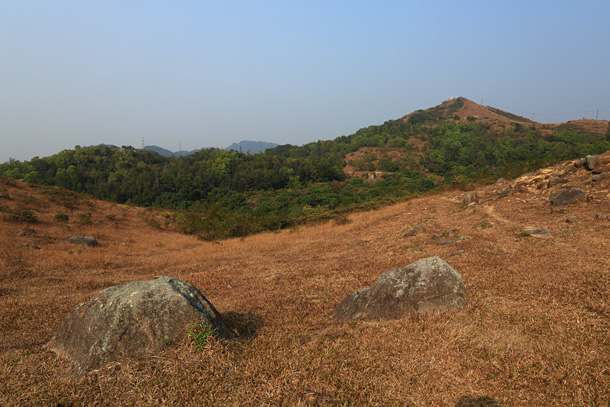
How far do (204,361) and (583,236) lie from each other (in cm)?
1204

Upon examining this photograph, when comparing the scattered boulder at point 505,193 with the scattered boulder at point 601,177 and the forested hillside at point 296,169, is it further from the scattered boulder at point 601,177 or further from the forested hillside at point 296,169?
the forested hillside at point 296,169

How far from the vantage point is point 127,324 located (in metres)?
4.86

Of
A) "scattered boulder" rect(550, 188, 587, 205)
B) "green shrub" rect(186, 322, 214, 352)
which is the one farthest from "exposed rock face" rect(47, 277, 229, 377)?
"scattered boulder" rect(550, 188, 587, 205)

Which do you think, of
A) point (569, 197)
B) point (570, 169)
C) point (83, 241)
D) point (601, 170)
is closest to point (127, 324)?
point (569, 197)

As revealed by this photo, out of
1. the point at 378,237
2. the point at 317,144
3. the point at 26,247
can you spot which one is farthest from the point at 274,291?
the point at 317,144

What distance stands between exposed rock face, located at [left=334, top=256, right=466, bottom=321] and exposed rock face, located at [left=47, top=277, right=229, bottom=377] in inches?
117

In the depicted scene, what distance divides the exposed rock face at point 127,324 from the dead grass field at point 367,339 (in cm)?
24

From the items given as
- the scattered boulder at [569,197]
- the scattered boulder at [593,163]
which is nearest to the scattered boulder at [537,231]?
the scattered boulder at [569,197]

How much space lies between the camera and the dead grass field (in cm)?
395

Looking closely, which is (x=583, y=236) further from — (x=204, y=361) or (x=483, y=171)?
(x=483, y=171)

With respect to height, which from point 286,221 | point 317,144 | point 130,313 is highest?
point 317,144

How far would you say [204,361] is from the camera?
14.9ft

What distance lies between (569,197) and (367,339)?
16.1 m

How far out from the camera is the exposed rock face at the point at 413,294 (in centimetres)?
626
